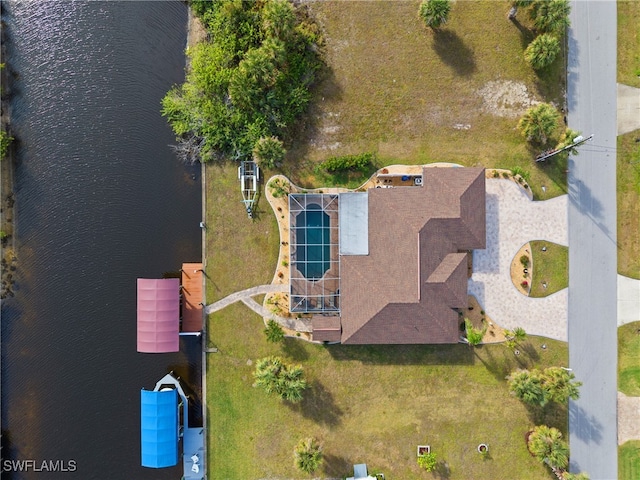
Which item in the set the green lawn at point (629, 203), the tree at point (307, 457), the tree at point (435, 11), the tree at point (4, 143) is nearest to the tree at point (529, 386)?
the green lawn at point (629, 203)

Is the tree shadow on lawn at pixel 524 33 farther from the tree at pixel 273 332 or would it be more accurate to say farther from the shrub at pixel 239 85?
the tree at pixel 273 332

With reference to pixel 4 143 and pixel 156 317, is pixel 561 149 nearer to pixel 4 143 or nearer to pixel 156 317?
pixel 156 317

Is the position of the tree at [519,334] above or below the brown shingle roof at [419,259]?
below

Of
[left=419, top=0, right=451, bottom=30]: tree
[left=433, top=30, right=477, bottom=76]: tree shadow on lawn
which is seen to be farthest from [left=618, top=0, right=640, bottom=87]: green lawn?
[left=419, top=0, right=451, bottom=30]: tree

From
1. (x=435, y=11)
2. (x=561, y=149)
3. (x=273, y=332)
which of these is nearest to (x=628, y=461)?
(x=561, y=149)

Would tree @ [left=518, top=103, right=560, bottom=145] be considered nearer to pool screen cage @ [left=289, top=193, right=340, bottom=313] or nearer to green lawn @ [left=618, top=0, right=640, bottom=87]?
green lawn @ [left=618, top=0, right=640, bottom=87]
